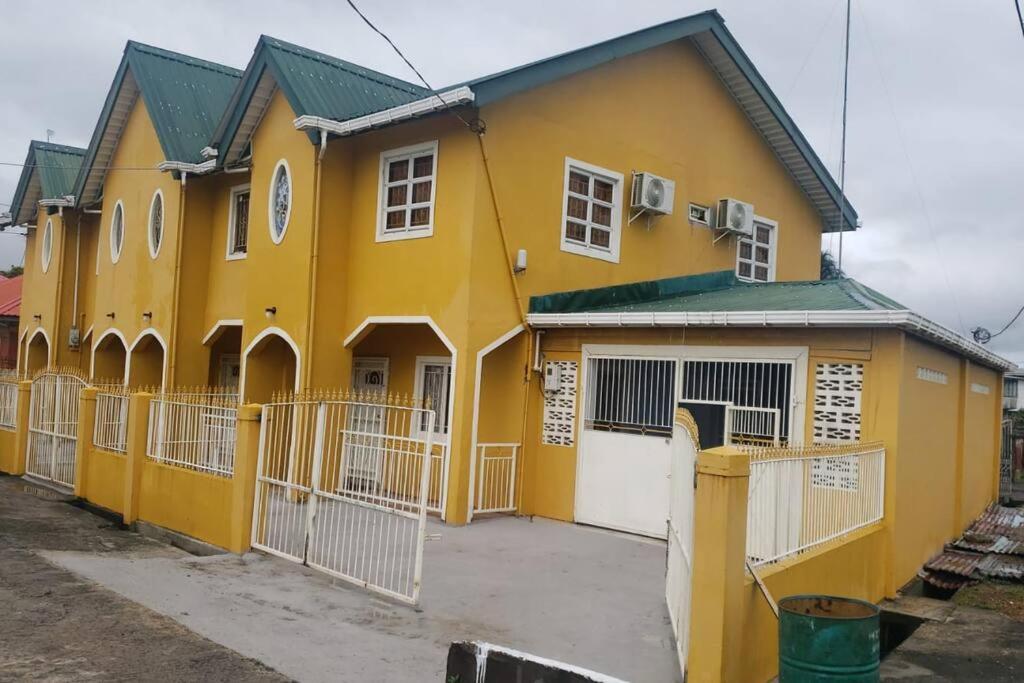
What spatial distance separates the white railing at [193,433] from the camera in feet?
34.8

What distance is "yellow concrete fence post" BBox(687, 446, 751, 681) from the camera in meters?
5.68

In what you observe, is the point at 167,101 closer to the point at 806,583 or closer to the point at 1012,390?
the point at 806,583

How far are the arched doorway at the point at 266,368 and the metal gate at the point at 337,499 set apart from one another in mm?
4862

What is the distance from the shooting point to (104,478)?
13.2 meters

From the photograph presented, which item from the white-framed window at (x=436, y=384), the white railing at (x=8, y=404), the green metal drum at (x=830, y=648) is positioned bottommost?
the green metal drum at (x=830, y=648)

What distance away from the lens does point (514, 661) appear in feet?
17.9

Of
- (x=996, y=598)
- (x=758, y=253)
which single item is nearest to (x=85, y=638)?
(x=996, y=598)

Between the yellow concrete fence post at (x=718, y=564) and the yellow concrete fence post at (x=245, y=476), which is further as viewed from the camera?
the yellow concrete fence post at (x=245, y=476)

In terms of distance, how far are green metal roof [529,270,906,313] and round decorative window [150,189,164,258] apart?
9376mm

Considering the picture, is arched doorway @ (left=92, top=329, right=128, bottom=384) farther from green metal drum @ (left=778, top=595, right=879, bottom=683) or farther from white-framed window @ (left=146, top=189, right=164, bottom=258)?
green metal drum @ (left=778, top=595, right=879, bottom=683)

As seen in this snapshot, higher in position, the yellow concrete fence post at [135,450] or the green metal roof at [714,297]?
the green metal roof at [714,297]

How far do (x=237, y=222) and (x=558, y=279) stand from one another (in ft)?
23.7

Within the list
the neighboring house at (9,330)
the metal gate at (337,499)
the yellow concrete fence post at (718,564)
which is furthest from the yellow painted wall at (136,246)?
the yellow concrete fence post at (718,564)

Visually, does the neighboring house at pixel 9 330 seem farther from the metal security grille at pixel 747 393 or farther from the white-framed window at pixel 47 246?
the metal security grille at pixel 747 393
